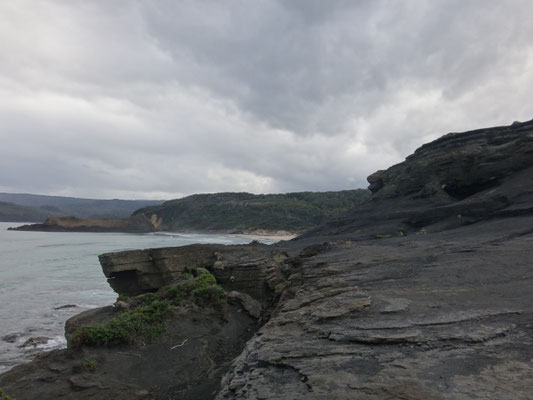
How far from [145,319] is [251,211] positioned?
126m

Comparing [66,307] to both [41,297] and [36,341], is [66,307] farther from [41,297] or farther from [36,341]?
[36,341]

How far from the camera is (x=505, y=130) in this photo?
32.1 m

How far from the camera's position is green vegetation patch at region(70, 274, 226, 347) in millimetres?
10148

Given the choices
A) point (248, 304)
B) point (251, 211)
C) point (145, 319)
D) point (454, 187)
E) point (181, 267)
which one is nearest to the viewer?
point (145, 319)

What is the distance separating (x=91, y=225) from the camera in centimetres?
14112

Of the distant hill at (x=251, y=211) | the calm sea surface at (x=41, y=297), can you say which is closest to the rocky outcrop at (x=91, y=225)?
the distant hill at (x=251, y=211)

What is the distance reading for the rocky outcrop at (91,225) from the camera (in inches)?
5453

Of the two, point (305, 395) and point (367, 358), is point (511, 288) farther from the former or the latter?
point (305, 395)

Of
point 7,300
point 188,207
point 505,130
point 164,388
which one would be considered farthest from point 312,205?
point 164,388

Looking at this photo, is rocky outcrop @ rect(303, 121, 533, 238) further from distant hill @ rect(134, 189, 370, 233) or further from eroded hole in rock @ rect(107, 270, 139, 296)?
distant hill @ rect(134, 189, 370, 233)

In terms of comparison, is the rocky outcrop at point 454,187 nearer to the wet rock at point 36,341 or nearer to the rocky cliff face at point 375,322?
the rocky cliff face at point 375,322

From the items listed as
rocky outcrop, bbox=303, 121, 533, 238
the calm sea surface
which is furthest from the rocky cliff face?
the calm sea surface

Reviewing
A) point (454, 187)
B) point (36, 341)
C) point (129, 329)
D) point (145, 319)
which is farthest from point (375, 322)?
point (454, 187)

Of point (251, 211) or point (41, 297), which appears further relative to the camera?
point (251, 211)
